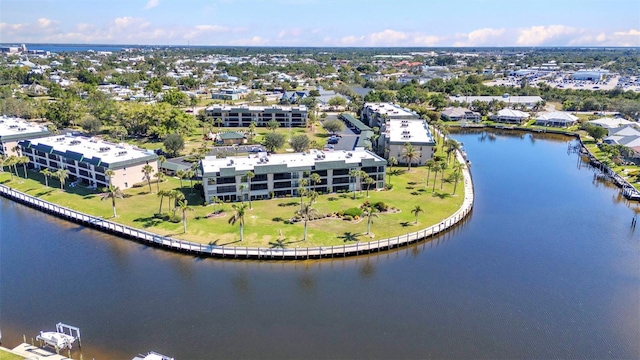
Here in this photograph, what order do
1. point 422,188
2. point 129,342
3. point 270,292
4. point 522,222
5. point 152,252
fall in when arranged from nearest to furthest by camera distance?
point 129,342 < point 270,292 < point 152,252 < point 522,222 < point 422,188

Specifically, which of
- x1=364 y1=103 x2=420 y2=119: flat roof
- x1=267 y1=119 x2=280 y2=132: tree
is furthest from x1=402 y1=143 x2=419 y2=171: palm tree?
x1=267 y1=119 x2=280 y2=132: tree

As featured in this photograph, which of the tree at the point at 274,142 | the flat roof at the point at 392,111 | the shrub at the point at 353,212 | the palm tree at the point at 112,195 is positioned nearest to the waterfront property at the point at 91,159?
the palm tree at the point at 112,195

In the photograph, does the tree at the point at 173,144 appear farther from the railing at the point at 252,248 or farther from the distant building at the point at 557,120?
the distant building at the point at 557,120

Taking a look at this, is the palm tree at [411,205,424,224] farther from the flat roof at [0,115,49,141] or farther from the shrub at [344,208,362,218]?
the flat roof at [0,115,49,141]

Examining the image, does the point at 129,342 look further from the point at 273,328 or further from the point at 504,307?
the point at 504,307

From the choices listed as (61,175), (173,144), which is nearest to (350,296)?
(61,175)

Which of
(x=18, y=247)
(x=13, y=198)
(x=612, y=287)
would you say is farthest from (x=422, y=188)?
(x=13, y=198)
